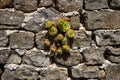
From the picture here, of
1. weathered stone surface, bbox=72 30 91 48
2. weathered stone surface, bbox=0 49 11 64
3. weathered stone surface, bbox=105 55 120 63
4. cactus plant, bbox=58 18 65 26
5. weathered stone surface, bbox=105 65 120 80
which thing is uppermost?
cactus plant, bbox=58 18 65 26

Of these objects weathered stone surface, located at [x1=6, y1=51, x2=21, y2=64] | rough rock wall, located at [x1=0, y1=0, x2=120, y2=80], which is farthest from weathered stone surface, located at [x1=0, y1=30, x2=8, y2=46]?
weathered stone surface, located at [x1=6, y1=51, x2=21, y2=64]

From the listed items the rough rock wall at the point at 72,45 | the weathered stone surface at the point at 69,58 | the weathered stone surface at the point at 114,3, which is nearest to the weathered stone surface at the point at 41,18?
the rough rock wall at the point at 72,45

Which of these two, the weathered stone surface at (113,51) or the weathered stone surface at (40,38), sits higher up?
the weathered stone surface at (40,38)

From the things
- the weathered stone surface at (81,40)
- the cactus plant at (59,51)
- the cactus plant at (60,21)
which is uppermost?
the cactus plant at (60,21)

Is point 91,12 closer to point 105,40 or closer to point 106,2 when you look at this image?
point 106,2

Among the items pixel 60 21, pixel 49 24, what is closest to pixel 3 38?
pixel 49 24

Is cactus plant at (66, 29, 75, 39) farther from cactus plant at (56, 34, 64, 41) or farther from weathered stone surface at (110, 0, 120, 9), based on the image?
weathered stone surface at (110, 0, 120, 9)

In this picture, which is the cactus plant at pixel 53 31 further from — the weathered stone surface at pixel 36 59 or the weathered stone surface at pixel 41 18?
the weathered stone surface at pixel 36 59

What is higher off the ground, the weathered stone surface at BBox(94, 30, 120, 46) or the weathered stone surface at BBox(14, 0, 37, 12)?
the weathered stone surface at BBox(14, 0, 37, 12)
